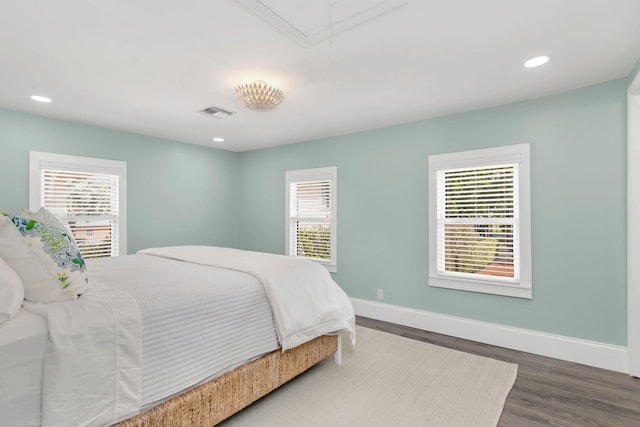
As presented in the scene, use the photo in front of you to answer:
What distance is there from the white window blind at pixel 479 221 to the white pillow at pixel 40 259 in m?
3.23

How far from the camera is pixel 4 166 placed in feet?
10.6

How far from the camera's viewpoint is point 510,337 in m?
3.05

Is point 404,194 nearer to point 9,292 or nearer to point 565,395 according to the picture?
point 565,395

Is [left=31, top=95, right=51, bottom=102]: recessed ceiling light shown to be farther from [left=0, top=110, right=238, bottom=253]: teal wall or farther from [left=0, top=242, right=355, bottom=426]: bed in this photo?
[left=0, top=242, right=355, bottom=426]: bed

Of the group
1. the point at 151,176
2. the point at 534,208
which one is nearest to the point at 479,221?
the point at 534,208

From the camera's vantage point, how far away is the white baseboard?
2.62m

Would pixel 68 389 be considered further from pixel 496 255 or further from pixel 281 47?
pixel 496 255

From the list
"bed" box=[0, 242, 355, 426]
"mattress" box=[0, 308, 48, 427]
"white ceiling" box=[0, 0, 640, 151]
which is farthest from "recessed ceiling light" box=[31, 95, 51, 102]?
"mattress" box=[0, 308, 48, 427]

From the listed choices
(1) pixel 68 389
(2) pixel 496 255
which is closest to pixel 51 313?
(1) pixel 68 389

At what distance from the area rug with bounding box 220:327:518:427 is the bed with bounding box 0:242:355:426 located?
0.17 meters

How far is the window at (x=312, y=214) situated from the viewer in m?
4.40

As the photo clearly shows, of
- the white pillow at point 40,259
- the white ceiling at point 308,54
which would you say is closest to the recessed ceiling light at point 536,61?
the white ceiling at point 308,54

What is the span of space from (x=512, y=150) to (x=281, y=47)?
2.39m

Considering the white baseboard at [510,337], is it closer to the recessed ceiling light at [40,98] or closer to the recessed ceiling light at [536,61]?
the recessed ceiling light at [536,61]
